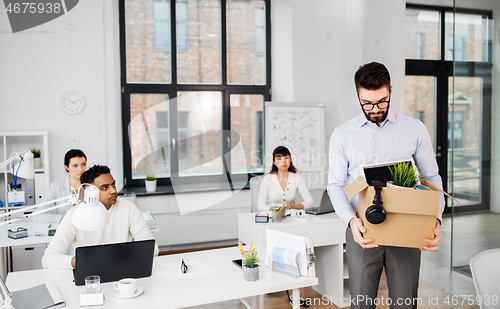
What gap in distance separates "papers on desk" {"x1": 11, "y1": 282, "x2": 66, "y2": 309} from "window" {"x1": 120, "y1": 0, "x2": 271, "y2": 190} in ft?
12.0

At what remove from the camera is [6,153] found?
4.61m

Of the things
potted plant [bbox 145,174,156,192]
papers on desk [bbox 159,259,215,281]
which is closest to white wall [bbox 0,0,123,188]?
potted plant [bbox 145,174,156,192]

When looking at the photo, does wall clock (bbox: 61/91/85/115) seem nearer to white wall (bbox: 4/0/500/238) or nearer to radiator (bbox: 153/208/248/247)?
white wall (bbox: 4/0/500/238)

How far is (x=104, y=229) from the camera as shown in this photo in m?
2.54

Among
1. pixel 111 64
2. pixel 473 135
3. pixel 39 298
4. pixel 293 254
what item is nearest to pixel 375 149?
pixel 293 254

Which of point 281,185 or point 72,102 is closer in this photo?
point 281,185

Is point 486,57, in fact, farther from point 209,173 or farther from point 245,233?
point 209,173

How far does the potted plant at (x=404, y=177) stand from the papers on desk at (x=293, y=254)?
660 millimetres

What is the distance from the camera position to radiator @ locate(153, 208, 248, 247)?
5141 mm

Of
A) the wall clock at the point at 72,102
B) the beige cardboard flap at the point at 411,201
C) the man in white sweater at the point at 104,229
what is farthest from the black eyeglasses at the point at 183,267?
the wall clock at the point at 72,102

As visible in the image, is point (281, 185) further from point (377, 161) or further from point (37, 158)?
point (37, 158)

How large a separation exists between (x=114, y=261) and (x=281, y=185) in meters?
2.42

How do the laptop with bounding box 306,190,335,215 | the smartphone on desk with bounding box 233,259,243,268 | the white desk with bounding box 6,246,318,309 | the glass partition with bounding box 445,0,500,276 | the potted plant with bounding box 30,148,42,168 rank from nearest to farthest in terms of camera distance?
the white desk with bounding box 6,246,318,309, the smartphone on desk with bounding box 233,259,243,268, the laptop with bounding box 306,190,335,215, the glass partition with bounding box 445,0,500,276, the potted plant with bounding box 30,148,42,168

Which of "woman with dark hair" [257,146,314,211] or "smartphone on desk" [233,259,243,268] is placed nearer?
"smartphone on desk" [233,259,243,268]
